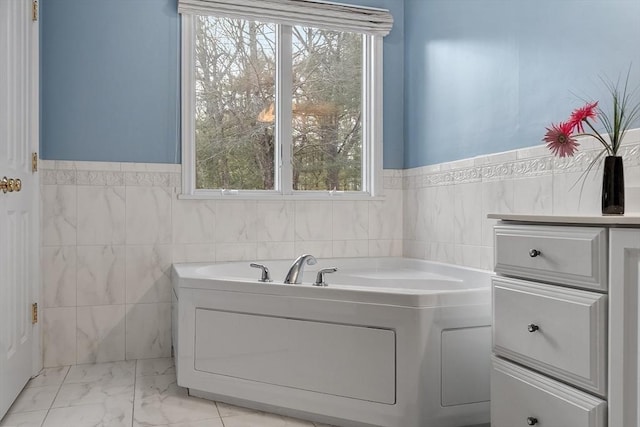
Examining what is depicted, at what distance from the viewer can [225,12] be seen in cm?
312

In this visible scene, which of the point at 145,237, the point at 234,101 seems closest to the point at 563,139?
the point at 234,101

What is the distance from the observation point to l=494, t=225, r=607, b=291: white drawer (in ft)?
4.47

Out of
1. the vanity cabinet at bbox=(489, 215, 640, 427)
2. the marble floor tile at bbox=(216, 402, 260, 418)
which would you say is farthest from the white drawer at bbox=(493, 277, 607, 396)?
the marble floor tile at bbox=(216, 402, 260, 418)

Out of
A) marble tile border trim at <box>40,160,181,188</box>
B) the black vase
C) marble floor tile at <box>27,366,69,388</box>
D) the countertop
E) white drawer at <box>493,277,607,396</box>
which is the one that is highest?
marble tile border trim at <box>40,160,181,188</box>

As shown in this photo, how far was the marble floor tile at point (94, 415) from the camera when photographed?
2.10 meters

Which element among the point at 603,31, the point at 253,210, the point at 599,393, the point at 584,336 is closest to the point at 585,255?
the point at 584,336

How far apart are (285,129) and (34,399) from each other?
2.03 m

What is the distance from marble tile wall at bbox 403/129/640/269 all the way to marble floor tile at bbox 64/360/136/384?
6.15ft

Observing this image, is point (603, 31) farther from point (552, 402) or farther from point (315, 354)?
point (315, 354)

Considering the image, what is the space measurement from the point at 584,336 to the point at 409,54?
100 inches

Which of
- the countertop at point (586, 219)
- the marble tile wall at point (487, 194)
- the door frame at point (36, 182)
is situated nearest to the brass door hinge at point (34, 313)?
the door frame at point (36, 182)

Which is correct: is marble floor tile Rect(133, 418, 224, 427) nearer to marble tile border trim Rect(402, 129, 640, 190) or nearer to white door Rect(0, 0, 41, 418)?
white door Rect(0, 0, 41, 418)

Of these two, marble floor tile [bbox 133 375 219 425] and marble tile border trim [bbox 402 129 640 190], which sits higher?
marble tile border trim [bbox 402 129 640 190]

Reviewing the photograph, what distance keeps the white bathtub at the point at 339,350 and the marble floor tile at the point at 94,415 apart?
0.94 ft
